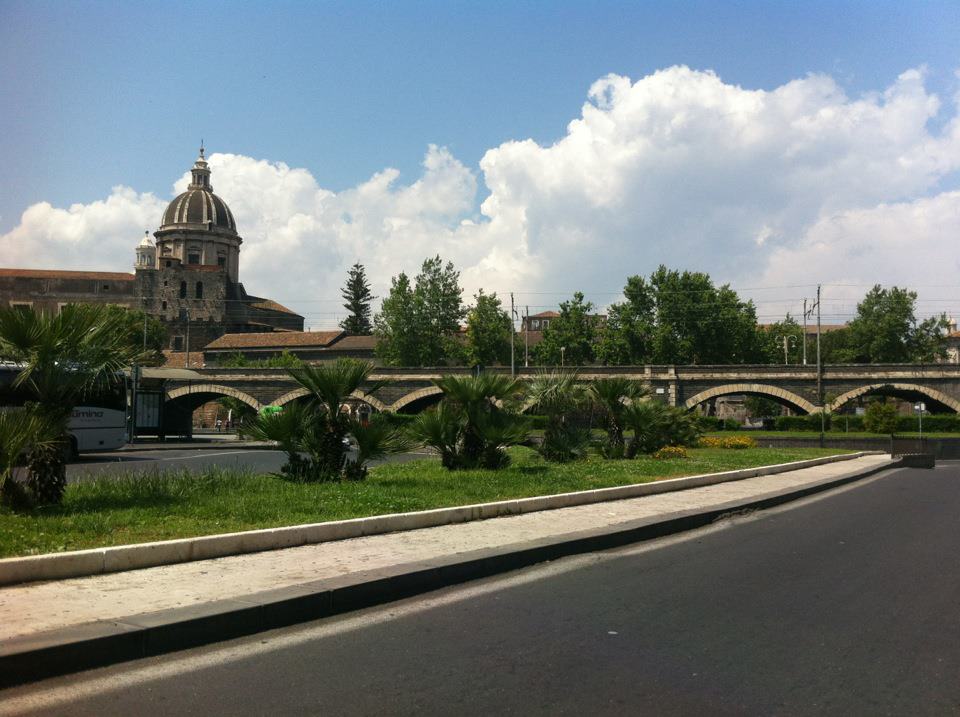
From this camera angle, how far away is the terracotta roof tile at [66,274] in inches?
4914

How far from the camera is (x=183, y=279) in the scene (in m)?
121

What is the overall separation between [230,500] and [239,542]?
252 cm

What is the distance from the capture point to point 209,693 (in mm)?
4488

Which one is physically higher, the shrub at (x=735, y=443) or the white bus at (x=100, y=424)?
the white bus at (x=100, y=424)

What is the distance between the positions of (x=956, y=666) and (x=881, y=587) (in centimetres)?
245

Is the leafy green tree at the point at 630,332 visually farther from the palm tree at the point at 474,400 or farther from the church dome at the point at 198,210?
the palm tree at the point at 474,400

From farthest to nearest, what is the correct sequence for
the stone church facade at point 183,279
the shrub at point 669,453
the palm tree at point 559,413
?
the stone church facade at point 183,279 → the shrub at point 669,453 → the palm tree at point 559,413

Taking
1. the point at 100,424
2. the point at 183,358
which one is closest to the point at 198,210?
the point at 183,358

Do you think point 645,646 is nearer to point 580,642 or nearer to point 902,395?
point 580,642

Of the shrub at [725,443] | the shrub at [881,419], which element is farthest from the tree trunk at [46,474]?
the shrub at [881,419]

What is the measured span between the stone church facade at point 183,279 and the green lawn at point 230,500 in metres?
111

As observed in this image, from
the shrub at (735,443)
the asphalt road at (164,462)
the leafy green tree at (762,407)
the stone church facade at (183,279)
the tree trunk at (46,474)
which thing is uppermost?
the stone church facade at (183,279)

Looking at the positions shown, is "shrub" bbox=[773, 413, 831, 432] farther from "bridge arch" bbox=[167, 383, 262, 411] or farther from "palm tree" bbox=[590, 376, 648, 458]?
"palm tree" bbox=[590, 376, 648, 458]

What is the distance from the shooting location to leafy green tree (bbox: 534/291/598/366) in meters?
90.8
